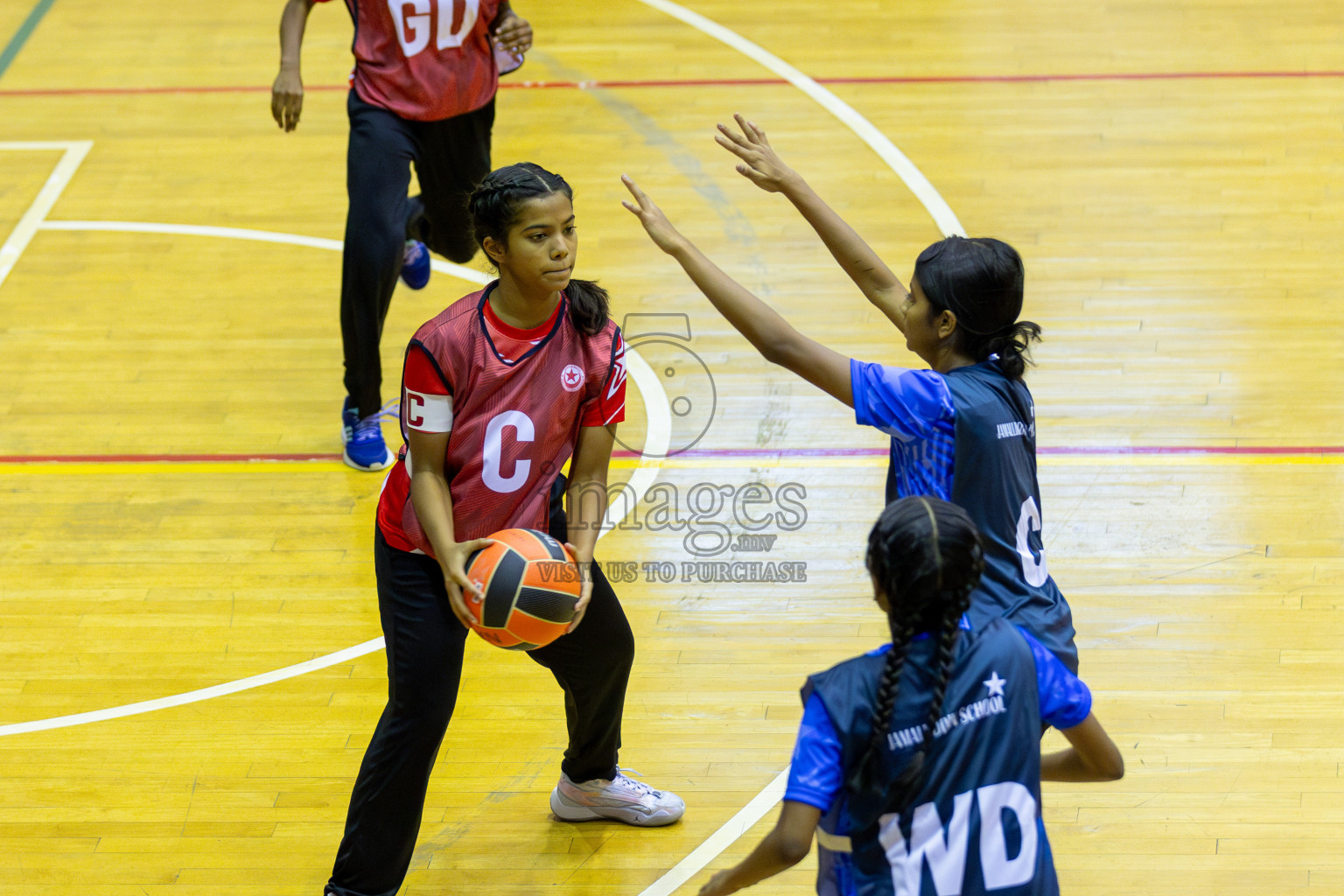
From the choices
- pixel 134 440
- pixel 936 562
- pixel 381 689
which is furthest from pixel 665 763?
pixel 134 440

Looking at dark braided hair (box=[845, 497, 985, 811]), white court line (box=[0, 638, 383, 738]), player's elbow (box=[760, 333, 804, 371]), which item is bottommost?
white court line (box=[0, 638, 383, 738])

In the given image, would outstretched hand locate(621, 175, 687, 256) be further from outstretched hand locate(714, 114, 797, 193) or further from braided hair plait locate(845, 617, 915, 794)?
braided hair plait locate(845, 617, 915, 794)

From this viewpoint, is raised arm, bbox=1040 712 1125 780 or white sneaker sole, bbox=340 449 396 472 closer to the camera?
raised arm, bbox=1040 712 1125 780

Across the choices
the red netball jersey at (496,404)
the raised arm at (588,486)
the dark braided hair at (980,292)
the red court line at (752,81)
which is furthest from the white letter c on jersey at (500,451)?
the red court line at (752,81)

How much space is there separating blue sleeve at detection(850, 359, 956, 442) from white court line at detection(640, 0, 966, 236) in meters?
3.68

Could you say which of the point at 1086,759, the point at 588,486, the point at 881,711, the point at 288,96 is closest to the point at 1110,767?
the point at 1086,759

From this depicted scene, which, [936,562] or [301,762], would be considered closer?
[936,562]

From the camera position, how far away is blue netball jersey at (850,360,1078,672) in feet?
8.48

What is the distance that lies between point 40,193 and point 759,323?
5.41 metres

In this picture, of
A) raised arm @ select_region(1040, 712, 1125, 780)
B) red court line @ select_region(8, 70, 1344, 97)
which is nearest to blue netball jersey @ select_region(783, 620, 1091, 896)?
raised arm @ select_region(1040, 712, 1125, 780)

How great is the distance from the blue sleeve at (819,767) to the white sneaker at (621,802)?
1.51 meters

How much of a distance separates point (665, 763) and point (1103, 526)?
1830 millimetres

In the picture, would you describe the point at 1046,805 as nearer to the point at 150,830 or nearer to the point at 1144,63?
the point at 150,830

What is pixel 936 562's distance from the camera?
2043 mm
